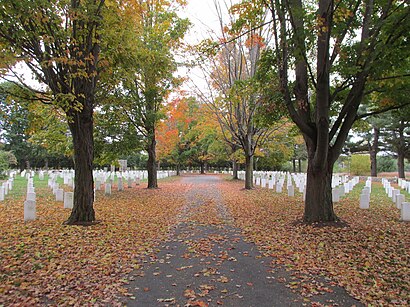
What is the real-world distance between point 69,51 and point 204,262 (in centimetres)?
615

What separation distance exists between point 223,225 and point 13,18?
7.41 meters

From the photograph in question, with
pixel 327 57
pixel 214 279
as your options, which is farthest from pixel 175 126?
pixel 214 279

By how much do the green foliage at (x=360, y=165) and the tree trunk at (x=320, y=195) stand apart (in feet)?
127

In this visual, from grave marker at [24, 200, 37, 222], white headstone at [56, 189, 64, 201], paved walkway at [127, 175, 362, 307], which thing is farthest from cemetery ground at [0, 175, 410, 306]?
white headstone at [56, 189, 64, 201]

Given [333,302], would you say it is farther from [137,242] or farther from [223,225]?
[223,225]

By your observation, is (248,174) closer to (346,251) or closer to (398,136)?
(346,251)

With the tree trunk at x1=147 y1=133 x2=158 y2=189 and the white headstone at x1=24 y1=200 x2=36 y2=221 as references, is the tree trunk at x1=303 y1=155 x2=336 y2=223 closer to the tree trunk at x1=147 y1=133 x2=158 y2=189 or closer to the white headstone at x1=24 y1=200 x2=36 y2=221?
the white headstone at x1=24 y1=200 x2=36 y2=221

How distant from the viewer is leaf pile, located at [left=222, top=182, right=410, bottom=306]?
462 centimetres

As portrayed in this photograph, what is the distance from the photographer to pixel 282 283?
189 inches

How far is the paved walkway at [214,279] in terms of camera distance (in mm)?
4164

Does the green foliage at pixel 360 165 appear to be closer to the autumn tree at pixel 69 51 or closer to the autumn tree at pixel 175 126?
the autumn tree at pixel 175 126

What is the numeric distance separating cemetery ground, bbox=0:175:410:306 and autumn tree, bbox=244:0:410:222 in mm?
1784

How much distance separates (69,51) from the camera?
8141mm

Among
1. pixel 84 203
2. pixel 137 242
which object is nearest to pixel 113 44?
pixel 84 203
